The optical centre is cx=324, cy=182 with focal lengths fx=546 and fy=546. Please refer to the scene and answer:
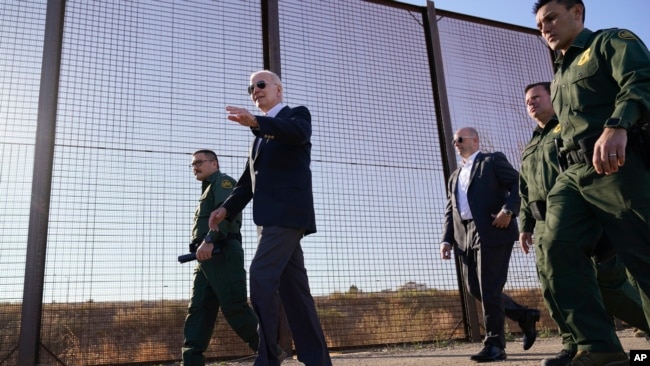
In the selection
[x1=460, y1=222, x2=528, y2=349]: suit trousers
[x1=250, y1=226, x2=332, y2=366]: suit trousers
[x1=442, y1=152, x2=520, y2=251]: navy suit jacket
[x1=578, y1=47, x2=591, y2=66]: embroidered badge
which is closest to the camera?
[x1=578, y1=47, x2=591, y2=66]: embroidered badge

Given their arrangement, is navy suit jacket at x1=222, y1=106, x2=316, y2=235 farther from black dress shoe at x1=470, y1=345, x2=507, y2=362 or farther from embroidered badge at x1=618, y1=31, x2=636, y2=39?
black dress shoe at x1=470, y1=345, x2=507, y2=362

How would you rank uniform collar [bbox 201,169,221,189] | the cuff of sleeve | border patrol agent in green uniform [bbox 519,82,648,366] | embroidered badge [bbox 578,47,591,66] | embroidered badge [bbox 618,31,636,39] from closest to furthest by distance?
the cuff of sleeve
embroidered badge [bbox 618,31,636,39]
embroidered badge [bbox 578,47,591,66]
border patrol agent in green uniform [bbox 519,82,648,366]
uniform collar [bbox 201,169,221,189]

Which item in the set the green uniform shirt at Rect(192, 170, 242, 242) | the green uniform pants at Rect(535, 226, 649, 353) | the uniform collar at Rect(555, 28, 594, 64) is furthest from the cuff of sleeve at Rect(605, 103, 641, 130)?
the green uniform shirt at Rect(192, 170, 242, 242)

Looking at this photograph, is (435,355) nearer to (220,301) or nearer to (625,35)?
(220,301)

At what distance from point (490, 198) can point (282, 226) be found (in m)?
2.14

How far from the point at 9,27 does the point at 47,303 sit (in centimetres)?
231

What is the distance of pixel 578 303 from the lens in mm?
2367

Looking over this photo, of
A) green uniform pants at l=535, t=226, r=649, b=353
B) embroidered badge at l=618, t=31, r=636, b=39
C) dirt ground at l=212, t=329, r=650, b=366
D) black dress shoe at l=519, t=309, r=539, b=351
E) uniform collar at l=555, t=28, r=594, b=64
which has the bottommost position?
dirt ground at l=212, t=329, r=650, b=366

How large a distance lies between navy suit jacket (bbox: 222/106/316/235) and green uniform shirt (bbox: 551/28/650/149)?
1.29 meters

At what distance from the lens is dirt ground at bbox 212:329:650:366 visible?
4025mm

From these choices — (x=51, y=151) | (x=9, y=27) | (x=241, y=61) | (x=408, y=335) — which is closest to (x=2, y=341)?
(x=51, y=151)

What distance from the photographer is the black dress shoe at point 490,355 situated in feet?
12.9

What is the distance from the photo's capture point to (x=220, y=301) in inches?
162

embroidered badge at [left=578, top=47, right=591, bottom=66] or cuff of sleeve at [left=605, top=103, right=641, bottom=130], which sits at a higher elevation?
embroidered badge at [left=578, top=47, right=591, bottom=66]
